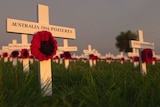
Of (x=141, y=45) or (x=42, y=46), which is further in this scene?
(x=141, y=45)

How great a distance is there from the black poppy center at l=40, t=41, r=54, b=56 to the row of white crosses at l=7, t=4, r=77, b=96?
178mm

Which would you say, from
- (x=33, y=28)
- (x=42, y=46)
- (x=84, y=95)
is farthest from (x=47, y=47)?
(x=84, y=95)

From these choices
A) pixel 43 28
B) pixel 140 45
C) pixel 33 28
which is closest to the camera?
pixel 33 28

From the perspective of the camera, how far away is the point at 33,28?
383 cm

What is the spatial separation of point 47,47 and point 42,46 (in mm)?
80

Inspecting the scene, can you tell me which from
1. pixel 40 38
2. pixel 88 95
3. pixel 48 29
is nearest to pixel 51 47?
pixel 40 38

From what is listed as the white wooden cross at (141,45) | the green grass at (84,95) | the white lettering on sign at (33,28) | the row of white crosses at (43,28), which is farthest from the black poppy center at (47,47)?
the white wooden cross at (141,45)

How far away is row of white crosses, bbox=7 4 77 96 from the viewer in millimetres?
3478

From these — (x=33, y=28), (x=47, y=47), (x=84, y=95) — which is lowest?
(x=84, y=95)

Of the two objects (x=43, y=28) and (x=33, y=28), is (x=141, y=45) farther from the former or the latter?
(x=33, y=28)

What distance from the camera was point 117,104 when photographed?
2.78 m

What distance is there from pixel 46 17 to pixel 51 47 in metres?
0.79

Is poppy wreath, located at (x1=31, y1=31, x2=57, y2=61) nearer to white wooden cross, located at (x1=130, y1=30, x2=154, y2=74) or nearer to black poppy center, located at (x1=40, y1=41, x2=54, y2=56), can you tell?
black poppy center, located at (x1=40, y1=41, x2=54, y2=56)

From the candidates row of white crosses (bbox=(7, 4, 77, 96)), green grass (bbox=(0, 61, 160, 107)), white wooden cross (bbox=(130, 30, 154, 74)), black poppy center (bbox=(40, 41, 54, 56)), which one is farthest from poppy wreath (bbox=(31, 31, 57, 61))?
white wooden cross (bbox=(130, 30, 154, 74))
